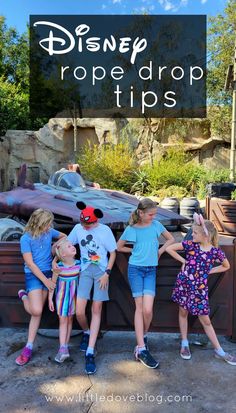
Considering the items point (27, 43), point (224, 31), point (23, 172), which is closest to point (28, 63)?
point (27, 43)

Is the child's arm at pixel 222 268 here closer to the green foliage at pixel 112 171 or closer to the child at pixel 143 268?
the child at pixel 143 268

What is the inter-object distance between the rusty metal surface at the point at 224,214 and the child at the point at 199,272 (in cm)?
558

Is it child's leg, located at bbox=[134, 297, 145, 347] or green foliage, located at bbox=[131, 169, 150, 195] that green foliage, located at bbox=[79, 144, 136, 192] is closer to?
green foliage, located at bbox=[131, 169, 150, 195]

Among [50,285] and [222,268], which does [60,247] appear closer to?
[50,285]

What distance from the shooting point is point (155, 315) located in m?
3.43

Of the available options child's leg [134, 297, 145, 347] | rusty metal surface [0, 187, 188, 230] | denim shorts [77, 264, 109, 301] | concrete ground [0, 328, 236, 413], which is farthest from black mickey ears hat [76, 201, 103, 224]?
rusty metal surface [0, 187, 188, 230]

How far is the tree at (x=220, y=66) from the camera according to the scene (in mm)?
19781

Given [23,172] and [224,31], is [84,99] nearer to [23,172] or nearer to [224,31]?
[224,31]

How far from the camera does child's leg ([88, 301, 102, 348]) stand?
3154mm

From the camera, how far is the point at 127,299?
3432mm

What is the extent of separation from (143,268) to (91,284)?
0.45 m

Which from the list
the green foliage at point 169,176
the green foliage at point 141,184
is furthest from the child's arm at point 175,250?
the green foliage at point 141,184

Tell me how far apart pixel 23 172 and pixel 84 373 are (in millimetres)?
5640

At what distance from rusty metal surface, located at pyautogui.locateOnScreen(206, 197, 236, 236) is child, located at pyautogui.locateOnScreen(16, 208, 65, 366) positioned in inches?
240
